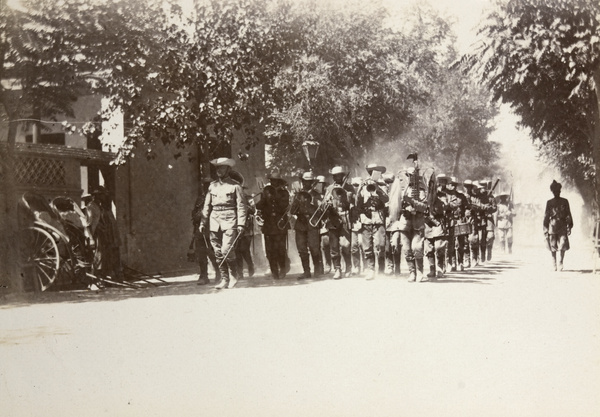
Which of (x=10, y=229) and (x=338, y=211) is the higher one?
(x=338, y=211)

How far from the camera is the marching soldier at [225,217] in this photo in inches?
492

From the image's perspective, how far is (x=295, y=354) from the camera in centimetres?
678

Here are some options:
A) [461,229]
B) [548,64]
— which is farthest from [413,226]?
[461,229]

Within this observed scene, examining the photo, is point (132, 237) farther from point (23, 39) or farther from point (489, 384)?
point (489, 384)

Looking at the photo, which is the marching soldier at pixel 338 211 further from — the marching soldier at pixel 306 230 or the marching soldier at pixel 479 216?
the marching soldier at pixel 479 216

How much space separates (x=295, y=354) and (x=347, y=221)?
833 centimetres

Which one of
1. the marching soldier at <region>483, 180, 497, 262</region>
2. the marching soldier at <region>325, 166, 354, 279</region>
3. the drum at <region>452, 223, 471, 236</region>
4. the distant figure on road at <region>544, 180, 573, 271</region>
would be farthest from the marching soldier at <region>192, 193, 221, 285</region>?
the marching soldier at <region>483, 180, 497, 262</region>

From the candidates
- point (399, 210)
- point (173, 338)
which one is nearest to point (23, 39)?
point (173, 338)

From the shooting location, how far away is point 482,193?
19.4 m

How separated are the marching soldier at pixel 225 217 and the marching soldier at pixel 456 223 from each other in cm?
529

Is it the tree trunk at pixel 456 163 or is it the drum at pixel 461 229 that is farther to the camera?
the tree trunk at pixel 456 163

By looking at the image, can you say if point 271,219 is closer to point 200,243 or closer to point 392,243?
point 200,243

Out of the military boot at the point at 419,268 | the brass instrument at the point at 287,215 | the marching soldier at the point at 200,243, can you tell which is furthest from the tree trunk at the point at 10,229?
the military boot at the point at 419,268

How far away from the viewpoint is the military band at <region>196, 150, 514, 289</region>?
12.7m
